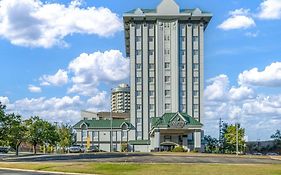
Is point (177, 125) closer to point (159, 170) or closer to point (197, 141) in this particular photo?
point (197, 141)

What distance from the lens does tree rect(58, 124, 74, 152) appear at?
114 m

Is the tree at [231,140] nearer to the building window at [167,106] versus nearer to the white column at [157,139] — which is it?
the building window at [167,106]

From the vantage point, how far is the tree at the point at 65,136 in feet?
373

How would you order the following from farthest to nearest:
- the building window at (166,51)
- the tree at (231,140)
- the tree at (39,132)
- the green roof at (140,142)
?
the building window at (166,51) → the green roof at (140,142) → the tree at (231,140) → the tree at (39,132)

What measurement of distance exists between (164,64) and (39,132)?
45.2 meters

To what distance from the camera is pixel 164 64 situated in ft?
414

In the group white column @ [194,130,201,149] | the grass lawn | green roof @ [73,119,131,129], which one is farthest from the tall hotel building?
the grass lawn

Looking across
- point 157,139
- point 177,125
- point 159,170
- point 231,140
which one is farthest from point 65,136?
point 159,170

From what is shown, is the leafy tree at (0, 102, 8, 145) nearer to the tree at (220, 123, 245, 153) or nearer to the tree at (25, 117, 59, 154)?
the tree at (25, 117, 59, 154)

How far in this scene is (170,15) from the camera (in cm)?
12769

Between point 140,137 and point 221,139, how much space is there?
2166 centimetres

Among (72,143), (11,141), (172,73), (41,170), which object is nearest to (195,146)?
(172,73)

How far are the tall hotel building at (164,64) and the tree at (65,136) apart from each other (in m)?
14.9

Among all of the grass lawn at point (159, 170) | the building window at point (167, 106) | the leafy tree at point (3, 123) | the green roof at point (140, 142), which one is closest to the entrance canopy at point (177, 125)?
the green roof at point (140, 142)
